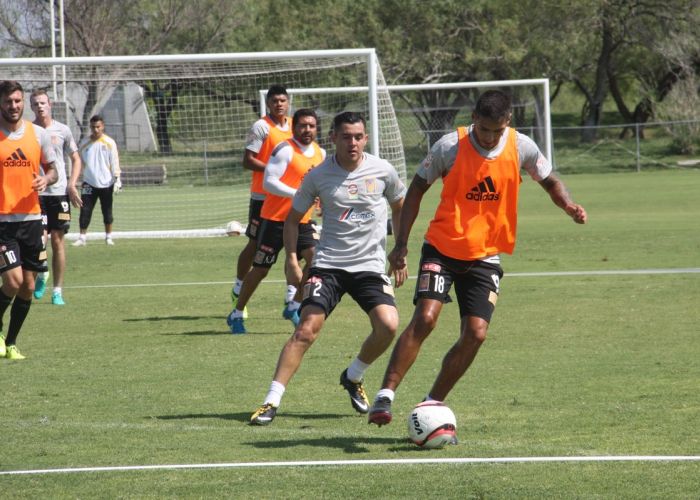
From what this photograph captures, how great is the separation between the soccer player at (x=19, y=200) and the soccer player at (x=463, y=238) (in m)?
4.29

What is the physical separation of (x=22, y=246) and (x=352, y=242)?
148 inches

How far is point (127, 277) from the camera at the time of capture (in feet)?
56.5

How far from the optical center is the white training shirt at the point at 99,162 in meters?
20.7

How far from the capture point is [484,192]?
22.8 ft

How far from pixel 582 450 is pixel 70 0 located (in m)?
42.5

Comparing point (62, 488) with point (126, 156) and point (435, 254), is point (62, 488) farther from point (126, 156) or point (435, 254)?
point (126, 156)

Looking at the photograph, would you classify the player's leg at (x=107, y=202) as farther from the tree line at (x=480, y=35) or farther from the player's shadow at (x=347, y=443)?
the tree line at (x=480, y=35)

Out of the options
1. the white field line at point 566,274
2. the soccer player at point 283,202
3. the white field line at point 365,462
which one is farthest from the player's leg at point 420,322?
the white field line at point 566,274

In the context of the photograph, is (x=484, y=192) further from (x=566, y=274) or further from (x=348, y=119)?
(x=566, y=274)

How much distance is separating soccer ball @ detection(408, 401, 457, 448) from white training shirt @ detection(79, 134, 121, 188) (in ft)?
49.6

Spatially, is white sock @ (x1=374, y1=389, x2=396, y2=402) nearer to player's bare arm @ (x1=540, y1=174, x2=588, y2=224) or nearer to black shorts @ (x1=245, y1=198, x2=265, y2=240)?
player's bare arm @ (x1=540, y1=174, x2=588, y2=224)

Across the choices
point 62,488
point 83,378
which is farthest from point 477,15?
point 62,488

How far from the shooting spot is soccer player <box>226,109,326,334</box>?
35.4 ft

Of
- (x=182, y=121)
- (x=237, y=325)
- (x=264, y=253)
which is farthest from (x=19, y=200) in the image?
(x=182, y=121)
